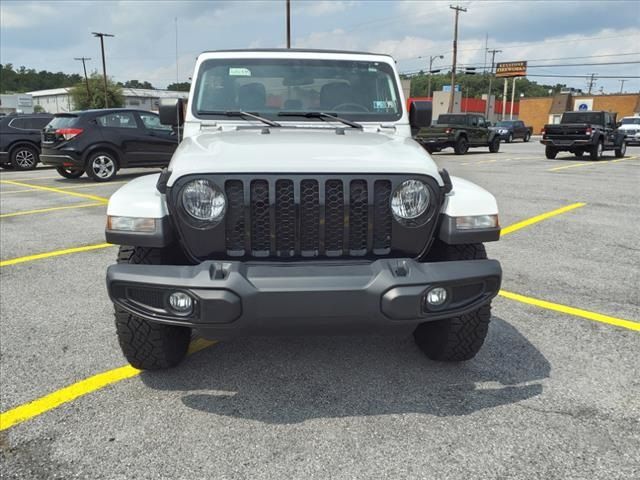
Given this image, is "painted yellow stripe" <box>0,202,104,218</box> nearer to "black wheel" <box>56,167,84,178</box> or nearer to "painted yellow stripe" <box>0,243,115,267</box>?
"painted yellow stripe" <box>0,243,115,267</box>

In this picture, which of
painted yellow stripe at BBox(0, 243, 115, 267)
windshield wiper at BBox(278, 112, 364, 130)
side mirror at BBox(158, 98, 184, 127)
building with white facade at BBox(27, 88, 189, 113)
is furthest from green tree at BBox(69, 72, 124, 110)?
windshield wiper at BBox(278, 112, 364, 130)

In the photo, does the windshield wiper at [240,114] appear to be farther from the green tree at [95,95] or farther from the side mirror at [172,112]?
the green tree at [95,95]

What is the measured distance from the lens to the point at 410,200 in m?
2.65

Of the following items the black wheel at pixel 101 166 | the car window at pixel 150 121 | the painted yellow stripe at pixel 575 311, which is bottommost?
the painted yellow stripe at pixel 575 311

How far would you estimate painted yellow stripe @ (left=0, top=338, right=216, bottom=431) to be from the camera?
2662 mm

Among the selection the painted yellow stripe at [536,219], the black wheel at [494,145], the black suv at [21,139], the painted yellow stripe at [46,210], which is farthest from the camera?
the black wheel at [494,145]

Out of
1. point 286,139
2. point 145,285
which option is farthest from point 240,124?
point 145,285

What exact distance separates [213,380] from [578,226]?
20.0ft

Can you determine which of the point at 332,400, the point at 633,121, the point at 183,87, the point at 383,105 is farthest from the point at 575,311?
the point at 183,87

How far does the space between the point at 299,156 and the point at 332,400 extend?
1.30 m

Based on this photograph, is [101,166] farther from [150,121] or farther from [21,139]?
[21,139]

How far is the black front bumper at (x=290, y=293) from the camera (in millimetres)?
2355

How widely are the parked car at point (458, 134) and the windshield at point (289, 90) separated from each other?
16.5 metres

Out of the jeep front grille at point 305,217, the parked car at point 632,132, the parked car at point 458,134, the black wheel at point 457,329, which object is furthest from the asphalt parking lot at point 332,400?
the parked car at point 632,132
